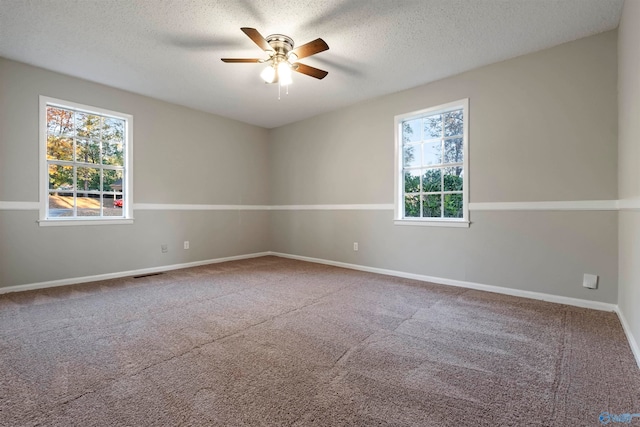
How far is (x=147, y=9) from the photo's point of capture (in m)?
2.51

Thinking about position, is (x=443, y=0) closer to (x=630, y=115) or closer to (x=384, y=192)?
(x=630, y=115)

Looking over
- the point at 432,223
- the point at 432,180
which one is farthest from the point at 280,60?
the point at 432,223

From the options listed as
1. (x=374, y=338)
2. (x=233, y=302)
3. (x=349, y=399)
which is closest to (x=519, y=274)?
(x=374, y=338)

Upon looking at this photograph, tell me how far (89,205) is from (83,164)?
1.82 ft

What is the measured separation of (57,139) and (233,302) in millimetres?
3157

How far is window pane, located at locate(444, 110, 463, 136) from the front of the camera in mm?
3781

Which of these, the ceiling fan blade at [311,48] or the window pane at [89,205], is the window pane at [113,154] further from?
the ceiling fan blade at [311,48]

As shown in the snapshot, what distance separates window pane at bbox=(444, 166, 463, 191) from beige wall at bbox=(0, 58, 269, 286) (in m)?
3.62

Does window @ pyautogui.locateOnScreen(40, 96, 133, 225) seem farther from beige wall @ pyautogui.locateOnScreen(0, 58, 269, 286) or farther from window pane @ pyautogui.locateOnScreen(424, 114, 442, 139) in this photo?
window pane @ pyautogui.locateOnScreen(424, 114, 442, 139)

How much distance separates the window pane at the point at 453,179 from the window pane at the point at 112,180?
182 inches

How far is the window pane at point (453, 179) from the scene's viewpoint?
3.78 m

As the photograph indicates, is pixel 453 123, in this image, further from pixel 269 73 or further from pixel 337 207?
pixel 269 73

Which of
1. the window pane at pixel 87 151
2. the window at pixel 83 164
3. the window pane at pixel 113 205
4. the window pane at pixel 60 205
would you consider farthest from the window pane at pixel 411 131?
the window pane at pixel 60 205

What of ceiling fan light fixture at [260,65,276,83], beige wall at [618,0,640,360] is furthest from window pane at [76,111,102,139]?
beige wall at [618,0,640,360]
